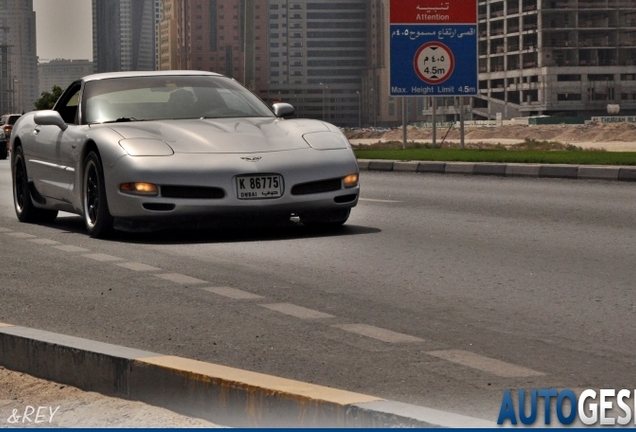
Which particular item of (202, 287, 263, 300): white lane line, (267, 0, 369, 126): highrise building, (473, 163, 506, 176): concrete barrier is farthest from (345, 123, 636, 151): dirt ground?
(202, 287, 263, 300): white lane line

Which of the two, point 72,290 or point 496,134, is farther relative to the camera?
point 496,134

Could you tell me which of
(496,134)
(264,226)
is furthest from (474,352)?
(496,134)

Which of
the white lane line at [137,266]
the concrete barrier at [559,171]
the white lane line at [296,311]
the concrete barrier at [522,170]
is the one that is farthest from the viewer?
A: the concrete barrier at [522,170]

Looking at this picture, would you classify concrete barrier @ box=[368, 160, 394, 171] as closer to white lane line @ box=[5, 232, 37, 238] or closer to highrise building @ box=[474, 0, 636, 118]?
white lane line @ box=[5, 232, 37, 238]

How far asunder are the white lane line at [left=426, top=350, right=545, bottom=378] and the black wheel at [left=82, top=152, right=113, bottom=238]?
229 inches

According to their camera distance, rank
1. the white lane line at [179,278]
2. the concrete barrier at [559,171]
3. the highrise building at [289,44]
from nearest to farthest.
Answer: the white lane line at [179,278] < the concrete barrier at [559,171] < the highrise building at [289,44]

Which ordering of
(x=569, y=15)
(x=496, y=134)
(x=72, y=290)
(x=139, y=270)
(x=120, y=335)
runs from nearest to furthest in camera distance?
(x=120, y=335) < (x=72, y=290) < (x=139, y=270) < (x=496, y=134) < (x=569, y=15)

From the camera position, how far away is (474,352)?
5957 mm

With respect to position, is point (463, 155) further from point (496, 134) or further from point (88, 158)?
point (496, 134)

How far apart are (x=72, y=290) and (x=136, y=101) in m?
4.07

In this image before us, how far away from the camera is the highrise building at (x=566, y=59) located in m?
139

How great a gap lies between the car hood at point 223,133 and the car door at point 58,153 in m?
0.72

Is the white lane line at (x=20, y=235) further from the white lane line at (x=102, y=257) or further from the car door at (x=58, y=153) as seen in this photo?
the white lane line at (x=102, y=257)

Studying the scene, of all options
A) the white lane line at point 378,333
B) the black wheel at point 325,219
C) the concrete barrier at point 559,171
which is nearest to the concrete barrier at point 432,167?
the concrete barrier at point 559,171
